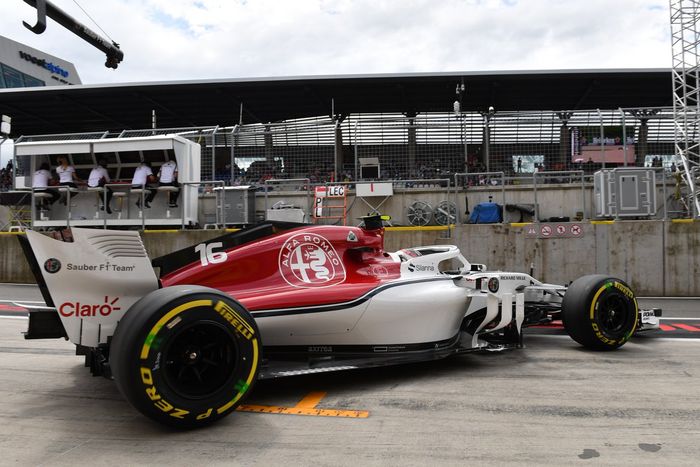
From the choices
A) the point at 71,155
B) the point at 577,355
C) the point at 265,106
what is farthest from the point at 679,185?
→ the point at 265,106

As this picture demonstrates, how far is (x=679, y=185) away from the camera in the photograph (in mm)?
13641

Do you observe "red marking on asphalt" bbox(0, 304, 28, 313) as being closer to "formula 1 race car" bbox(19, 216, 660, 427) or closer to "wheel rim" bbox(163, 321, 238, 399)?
"formula 1 race car" bbox(19, 216, 660, 427)

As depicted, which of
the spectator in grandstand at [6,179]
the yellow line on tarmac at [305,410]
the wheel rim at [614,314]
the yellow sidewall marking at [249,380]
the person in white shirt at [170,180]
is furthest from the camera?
the spectator in grandstand at [6,179]

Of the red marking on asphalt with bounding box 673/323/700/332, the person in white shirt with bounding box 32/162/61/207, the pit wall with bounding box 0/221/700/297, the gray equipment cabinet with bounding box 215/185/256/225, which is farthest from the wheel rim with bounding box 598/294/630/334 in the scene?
the person in white shirt with bounding box 32/162/61/207

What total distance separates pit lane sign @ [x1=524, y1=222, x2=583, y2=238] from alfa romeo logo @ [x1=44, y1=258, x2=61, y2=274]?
33.3 feet

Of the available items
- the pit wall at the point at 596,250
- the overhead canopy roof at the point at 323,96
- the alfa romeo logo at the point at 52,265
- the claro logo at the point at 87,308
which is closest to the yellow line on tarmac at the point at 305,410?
the claro logo at the point at 87,308

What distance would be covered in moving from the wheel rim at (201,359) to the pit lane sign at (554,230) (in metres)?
9.56

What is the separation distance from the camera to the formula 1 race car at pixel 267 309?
11.3 feet

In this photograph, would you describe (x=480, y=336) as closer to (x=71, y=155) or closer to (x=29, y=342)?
(x=29, y=342)

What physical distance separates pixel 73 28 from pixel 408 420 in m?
14.0

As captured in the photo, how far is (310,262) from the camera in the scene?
4.95 metres

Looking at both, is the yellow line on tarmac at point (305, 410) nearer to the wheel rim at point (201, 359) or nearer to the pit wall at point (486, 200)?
the wheel rim at point (201, 359)

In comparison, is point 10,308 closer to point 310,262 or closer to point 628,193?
→ point 310,262

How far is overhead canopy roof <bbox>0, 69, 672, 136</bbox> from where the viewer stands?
883 inches
